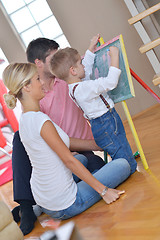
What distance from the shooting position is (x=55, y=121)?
8.49 ft

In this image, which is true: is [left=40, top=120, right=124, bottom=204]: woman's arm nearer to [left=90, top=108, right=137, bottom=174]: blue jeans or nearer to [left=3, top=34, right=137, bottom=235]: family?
[left=3, top=34, right=137, bottom=235]: family

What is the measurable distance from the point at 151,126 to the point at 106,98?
3.99 ft

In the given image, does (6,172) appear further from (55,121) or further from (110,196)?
(110,196)

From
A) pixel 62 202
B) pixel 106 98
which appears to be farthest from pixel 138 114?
pixel 62 202

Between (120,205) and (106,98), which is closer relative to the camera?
(120,205)

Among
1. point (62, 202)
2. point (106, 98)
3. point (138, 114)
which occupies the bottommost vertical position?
point (138, 114)

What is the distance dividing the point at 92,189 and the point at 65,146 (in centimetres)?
31

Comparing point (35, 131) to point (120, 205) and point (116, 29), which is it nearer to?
point (120, 205)

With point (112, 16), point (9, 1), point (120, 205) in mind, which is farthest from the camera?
point (9, 1)

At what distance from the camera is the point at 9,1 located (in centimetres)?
474

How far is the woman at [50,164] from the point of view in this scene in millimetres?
1813

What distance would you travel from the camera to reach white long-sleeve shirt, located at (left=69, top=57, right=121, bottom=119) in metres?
2.00

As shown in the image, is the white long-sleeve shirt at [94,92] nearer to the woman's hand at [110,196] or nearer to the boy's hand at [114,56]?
the boy's hand at [114,56]

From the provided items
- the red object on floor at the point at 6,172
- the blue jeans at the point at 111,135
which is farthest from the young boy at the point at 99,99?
the red object on floor at the point at 6,172
